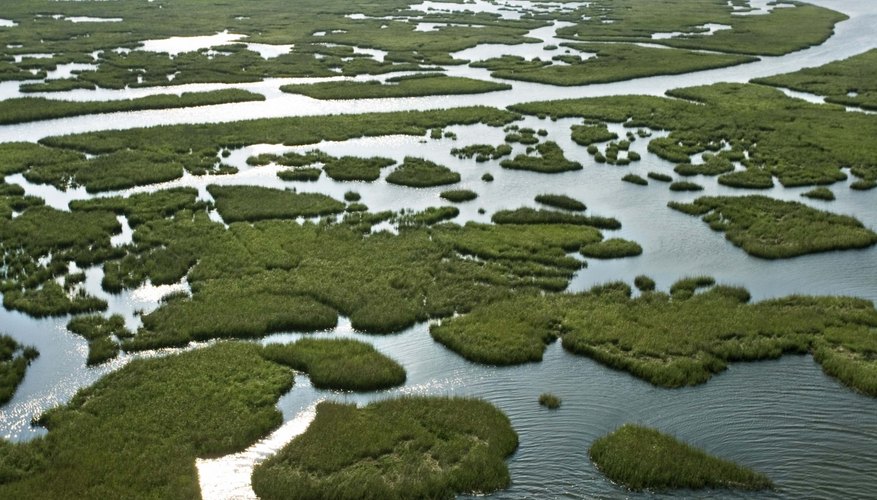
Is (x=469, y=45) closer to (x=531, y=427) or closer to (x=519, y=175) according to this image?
(x=519, y=175)

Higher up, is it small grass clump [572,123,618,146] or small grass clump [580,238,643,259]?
small grass clump [572,123,618,146]

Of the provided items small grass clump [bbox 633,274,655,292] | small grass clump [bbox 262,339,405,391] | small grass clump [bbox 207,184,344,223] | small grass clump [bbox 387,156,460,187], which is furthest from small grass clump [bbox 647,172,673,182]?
small grass clump [bbox 262,339,405,391]

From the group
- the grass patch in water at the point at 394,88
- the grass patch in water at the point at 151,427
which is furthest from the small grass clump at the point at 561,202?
the grass patch in water at the point at 394,88

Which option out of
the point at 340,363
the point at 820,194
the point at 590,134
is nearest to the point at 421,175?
the point at 590,134

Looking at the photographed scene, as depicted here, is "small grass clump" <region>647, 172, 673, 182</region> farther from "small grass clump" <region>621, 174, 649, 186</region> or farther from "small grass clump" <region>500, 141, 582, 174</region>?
"small grass clump" <region>500, 141, 582, 174</region>

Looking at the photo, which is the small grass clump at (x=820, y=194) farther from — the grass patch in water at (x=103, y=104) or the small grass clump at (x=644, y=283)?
the grass patch in water at (x=103, y=104)
